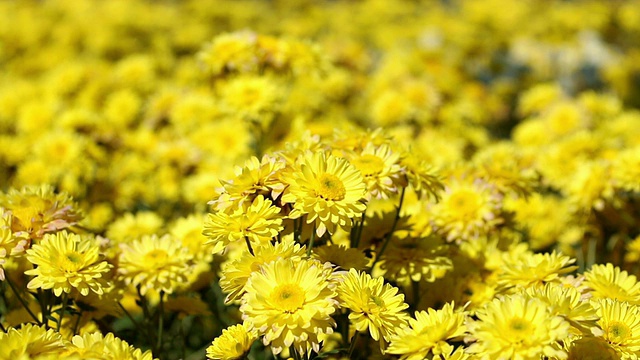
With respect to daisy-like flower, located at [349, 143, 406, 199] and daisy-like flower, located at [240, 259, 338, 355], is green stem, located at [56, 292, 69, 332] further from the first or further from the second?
daisy-like flower, located at [349, 143, 406, 199]

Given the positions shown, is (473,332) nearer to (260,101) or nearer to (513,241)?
(513,241)

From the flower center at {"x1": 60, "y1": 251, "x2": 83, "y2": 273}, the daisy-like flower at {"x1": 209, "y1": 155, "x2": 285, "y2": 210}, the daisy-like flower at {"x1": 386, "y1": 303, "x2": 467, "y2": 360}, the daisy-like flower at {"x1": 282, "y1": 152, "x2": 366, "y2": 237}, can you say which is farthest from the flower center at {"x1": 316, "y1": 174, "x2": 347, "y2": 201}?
the flower center at {"x1": 60, "y1": 251, "x2": 83, "y2": 273}

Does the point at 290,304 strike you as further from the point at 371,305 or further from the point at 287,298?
the point at 371,305

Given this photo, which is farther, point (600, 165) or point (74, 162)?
point (74, 162)

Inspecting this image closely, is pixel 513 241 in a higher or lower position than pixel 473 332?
lower

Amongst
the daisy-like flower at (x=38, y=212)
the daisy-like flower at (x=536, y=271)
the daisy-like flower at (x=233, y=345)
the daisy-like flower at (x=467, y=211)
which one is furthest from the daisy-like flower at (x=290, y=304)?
the daisy-like flower at (x=467, y=211)

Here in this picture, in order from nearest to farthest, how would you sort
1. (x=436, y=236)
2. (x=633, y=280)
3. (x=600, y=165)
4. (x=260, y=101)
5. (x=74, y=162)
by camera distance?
(x=633, y=280) < (x=436, y=236) < (x=600, y=165) < (x=260, y=101) < (x=74, y=162)

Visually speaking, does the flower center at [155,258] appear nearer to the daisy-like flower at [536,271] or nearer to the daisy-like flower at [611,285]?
the daisy-like flower at [536,271]

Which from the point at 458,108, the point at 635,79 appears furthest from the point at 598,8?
the point at 458,108
